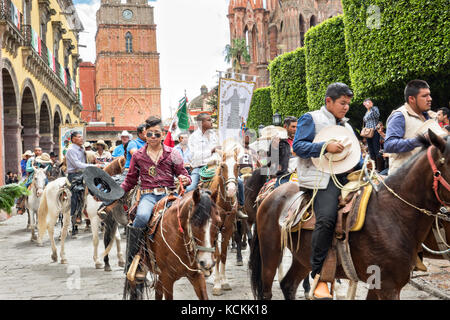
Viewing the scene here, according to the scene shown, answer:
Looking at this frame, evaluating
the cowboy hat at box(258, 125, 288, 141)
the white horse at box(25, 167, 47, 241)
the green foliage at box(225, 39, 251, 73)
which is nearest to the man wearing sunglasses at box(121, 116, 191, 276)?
the cowboy hat at box(258, 125, 288, 141)

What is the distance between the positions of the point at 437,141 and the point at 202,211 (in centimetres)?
210

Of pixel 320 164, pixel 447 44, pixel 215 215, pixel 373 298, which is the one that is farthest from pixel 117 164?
pixel 447 44

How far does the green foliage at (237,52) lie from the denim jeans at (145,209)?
50.9m

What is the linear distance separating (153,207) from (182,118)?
5.78 meters

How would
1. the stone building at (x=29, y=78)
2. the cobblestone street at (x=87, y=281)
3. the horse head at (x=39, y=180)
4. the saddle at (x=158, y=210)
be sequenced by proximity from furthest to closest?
the stone building at (x=29, y=78) → the horse head at (x=39, y=180) → the cobblestone street at (x=87, y=281) → the saddle at (x=158, y=210)

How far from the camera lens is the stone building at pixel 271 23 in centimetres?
5025

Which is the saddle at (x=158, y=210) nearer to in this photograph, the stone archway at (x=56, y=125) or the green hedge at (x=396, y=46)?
the green hedge at (x=396, y=46)

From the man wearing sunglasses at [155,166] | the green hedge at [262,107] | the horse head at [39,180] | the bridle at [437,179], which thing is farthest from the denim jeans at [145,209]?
the green hedge at [262,107]

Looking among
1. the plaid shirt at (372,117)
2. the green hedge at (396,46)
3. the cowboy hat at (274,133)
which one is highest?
the green hedge at (396,46)

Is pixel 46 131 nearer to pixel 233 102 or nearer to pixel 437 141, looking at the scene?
pixel 233 102

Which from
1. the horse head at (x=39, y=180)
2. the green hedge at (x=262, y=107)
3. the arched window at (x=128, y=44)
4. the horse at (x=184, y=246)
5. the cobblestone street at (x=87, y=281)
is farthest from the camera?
the arched window at (x=128, y=44)

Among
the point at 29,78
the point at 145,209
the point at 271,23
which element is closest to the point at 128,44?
the point at 271,23

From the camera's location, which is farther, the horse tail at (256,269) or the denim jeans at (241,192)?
the denim jeans at (241,192)

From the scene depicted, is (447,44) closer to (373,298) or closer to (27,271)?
(373,298)
